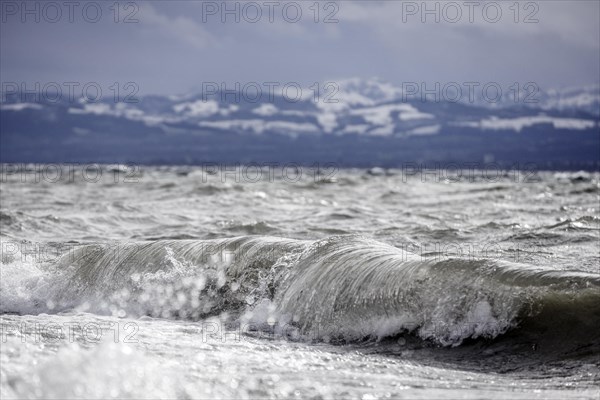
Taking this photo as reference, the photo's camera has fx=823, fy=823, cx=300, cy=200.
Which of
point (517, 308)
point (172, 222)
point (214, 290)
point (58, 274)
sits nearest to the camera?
point (517, 308)

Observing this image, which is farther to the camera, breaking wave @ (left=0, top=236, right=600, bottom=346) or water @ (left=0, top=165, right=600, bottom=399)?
breaking wave @ (left=0, top=236, right=600, bottom=346)

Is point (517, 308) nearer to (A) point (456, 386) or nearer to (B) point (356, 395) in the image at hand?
(A) point (456, 386)

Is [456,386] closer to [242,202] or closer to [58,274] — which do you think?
[58,274]

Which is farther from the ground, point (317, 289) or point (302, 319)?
point (317, 289)

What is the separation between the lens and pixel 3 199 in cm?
3002

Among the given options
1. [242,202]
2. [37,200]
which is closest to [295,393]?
[242,202]

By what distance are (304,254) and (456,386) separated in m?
4.46

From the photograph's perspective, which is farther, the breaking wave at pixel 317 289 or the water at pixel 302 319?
the breaking wave at pixel 317 289

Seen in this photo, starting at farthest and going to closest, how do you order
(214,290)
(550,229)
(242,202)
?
(242,202), (550,229), (214,290)

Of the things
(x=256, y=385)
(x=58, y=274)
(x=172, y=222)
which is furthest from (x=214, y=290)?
(x=172, y=222)

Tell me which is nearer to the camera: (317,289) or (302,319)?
(302,319)

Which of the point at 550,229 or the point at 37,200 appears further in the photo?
the point at 37,200

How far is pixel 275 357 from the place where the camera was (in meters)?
6.65

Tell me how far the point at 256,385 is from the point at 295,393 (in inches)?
11.7
